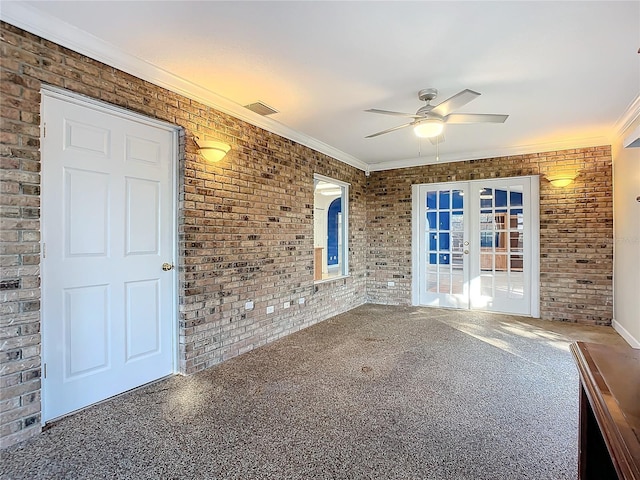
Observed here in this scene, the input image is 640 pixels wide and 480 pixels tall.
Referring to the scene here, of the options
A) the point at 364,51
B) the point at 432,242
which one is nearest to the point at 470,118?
the point at 364,51

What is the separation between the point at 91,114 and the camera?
2.52 metres

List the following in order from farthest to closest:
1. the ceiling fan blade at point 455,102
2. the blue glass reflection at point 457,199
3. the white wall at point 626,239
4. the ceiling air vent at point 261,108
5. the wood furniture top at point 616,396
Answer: the blue glass reflection at point 457,199, the white wall at point 626,239, the ceiling air vent at point 261,108, the ceiling fan blade at point 455,102, the wood furniture top at point 616,396

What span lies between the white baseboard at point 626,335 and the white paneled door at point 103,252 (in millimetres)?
4756

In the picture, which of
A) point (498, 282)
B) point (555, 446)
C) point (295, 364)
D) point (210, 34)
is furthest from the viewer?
point (498, 282)

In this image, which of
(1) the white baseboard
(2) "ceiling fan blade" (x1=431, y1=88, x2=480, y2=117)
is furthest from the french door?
(2) "ceiling fan blade" (x1=431, y1=88, x2=480, y2=117)

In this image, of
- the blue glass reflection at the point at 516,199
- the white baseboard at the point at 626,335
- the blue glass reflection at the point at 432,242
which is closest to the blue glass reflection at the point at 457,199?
the blue glass reflection at the point at 432,242

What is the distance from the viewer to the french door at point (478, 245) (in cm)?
528

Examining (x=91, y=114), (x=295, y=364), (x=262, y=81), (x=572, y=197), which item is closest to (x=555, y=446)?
(x=295, y=364)

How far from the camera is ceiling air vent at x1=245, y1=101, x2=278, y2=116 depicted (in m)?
3.48

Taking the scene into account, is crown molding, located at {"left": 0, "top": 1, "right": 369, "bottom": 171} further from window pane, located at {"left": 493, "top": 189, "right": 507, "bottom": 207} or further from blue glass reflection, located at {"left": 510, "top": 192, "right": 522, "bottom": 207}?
blue glass reflection, located at {"left": 510, "top": 192, "right": 522, "bottom": 207}

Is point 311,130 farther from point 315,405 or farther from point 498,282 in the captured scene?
point 498,282

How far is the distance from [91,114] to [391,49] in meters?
2.20

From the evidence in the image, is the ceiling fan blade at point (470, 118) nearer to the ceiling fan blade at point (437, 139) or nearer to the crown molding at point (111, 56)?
the ceiling fan blade at point (437, 139)

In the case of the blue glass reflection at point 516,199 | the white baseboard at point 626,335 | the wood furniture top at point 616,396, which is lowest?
the white baseboard at point 626,335
